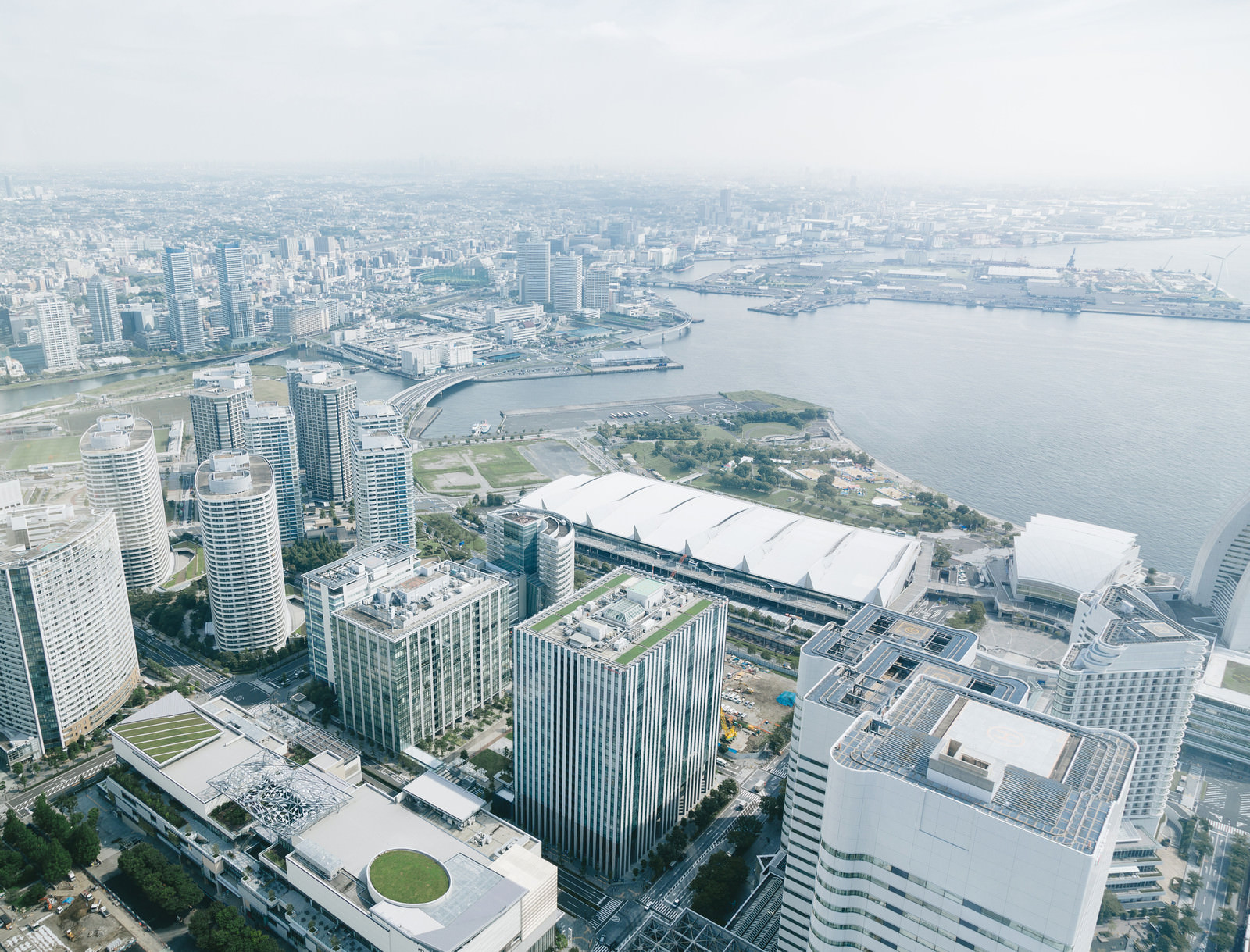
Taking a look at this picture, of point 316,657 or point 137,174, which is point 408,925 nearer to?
point 316,657

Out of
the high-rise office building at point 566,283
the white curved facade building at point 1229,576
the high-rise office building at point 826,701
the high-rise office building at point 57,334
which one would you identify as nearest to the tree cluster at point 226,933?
the high-rise office building at point 826,701

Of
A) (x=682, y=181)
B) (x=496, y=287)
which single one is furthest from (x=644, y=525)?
(x=682, y=181)

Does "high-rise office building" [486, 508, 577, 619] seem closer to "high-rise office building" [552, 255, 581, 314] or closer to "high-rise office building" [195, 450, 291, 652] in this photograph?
→ "high-rise office building" [195, 450, 291, 652]

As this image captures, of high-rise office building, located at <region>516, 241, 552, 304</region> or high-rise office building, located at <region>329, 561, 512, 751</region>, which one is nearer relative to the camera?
high-rise office building, located at <region>329, 561, 512, 751</region>

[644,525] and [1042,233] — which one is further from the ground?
[1042,233]

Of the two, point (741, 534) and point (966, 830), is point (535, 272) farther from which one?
point (966, 830)

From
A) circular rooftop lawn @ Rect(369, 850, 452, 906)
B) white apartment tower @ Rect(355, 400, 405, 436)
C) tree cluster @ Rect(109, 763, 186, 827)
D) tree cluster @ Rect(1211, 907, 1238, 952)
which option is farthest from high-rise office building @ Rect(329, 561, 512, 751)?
tree cluster @ Rect(1211, 907, 1238, 952)
